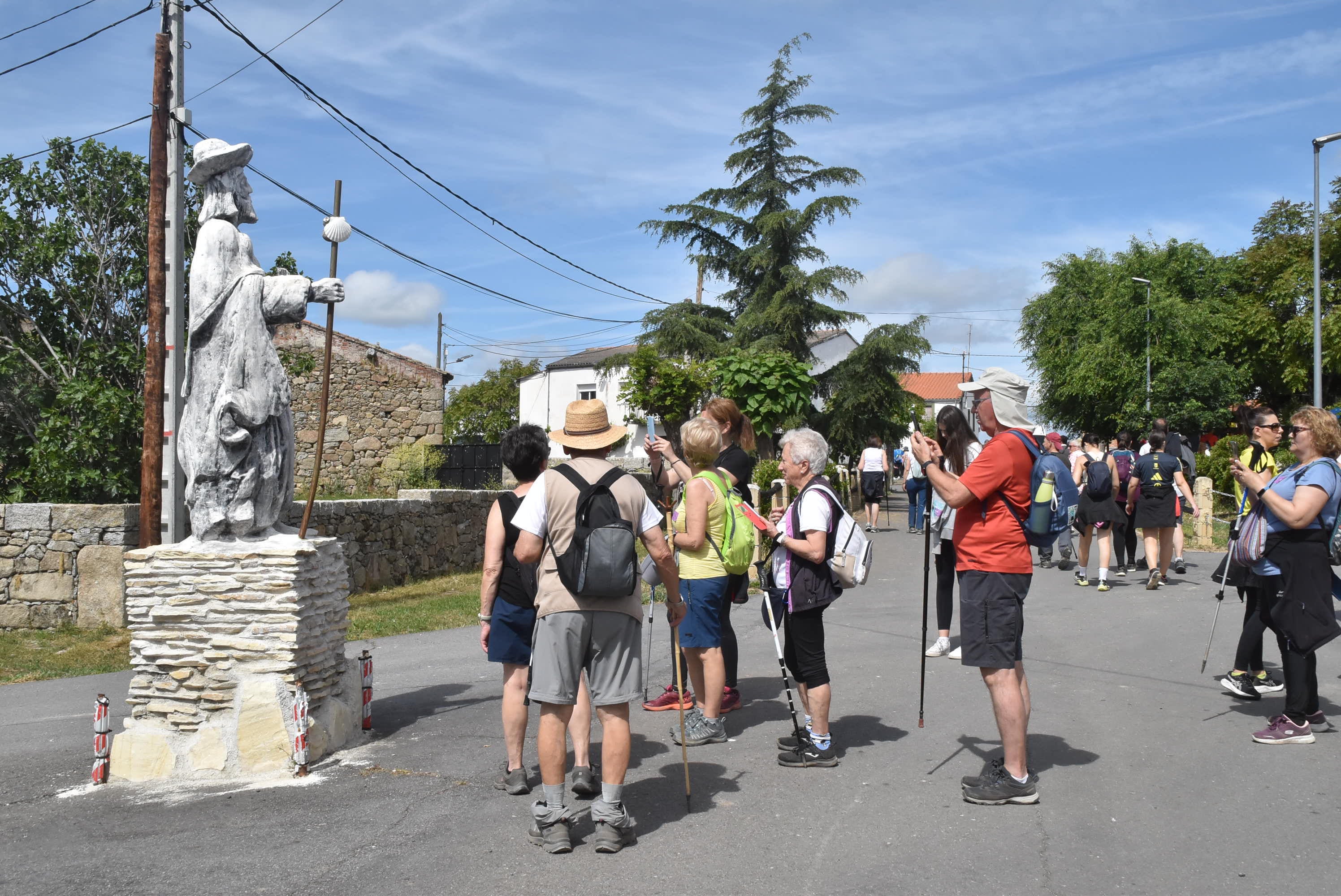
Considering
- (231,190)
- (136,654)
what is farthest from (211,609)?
(231,190)

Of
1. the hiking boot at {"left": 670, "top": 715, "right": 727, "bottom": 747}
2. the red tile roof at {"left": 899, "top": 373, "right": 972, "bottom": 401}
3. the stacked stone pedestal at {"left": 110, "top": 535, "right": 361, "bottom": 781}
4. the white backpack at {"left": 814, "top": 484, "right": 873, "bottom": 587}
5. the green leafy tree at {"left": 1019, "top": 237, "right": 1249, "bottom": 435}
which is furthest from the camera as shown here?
the red tile roof at {"left": 899, "top": 373, "right": 972, "bottom": 401}

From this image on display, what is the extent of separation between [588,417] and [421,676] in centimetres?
417

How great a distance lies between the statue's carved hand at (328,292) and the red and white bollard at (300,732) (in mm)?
2092

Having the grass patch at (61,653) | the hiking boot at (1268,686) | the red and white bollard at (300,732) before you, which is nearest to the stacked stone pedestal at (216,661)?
the red and white bollard at (300,732)

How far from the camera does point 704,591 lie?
5.54m

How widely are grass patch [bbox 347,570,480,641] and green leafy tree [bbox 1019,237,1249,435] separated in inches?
955

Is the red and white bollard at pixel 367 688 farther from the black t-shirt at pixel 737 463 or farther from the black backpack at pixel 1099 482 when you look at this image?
the black backpack at pixel 1099 482

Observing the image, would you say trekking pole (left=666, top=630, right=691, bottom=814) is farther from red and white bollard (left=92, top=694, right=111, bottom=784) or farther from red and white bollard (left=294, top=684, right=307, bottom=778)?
red and white bollard (left=92, top=694, right=111, bottom=784)

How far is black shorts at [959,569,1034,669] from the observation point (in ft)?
14.4

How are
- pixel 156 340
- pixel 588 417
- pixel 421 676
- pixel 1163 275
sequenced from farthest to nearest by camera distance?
pixel 1163 275 < pixel 156 340 < pixel 421 676 < pixel 588 417

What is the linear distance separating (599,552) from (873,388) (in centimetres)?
2488

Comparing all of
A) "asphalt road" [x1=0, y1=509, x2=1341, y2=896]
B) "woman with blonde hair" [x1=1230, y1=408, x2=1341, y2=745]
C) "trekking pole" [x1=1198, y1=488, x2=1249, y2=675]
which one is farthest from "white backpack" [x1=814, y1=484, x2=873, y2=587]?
"trekking pole" [x1=1198, y1=488, x2=1249, y2=675]

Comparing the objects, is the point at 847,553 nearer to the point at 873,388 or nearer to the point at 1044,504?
the point at 1044,504

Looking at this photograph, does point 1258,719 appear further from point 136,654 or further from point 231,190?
point 231,190
